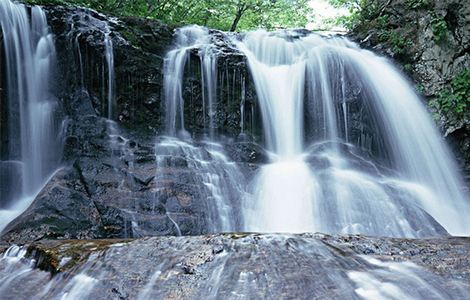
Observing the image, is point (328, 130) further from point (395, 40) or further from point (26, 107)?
point (26, 107)

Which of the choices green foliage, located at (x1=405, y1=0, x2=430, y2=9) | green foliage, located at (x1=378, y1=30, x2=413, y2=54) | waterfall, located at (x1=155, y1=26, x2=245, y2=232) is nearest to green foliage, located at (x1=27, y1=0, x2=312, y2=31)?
waterfall, located at (x1=155, y1=26, x2=245, y2=232)

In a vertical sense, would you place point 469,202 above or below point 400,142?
below

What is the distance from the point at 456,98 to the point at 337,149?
296cm

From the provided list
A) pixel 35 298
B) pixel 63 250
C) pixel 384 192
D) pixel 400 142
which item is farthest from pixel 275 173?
pixel 35 298

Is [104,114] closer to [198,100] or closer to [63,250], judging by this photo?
[198,100]

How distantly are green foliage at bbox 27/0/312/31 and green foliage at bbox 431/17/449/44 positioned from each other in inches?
240

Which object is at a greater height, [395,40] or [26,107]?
[395,40]

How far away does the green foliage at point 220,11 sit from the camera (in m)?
11.3

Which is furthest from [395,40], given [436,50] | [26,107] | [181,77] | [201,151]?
[26,107]

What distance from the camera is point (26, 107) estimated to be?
7035 millimetres

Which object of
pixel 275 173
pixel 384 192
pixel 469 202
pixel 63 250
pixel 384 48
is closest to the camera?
pixel 63 250

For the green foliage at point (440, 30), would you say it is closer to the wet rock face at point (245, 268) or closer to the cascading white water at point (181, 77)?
the cascading white water at point (181, 77)

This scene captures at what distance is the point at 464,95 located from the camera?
8.73m

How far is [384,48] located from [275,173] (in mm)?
4971
